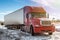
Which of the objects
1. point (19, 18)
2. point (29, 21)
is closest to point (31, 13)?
point (29, 21)

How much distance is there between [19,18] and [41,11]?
4.67 ft

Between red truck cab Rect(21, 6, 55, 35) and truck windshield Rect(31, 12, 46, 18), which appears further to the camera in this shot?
truck windshield Rect(31, 12, 46, 18)

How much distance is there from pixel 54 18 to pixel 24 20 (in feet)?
5.69

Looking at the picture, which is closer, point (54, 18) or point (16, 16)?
point (54, 18)

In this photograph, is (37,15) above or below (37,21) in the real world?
above

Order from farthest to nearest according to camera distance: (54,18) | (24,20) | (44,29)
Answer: (24,20)
(54,18)
(44,29)

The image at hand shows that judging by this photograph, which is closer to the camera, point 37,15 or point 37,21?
point 37,21

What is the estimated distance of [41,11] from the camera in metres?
8.78

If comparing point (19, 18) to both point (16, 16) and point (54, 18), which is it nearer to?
point (16, 16)

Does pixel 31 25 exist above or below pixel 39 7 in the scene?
below

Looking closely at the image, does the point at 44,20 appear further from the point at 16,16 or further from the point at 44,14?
the point at 16,16

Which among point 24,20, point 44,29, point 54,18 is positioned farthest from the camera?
point 24,20

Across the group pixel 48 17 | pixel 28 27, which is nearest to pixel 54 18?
pixel 48 17

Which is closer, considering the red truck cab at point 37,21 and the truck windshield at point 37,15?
the red truck cab at point 37,21
